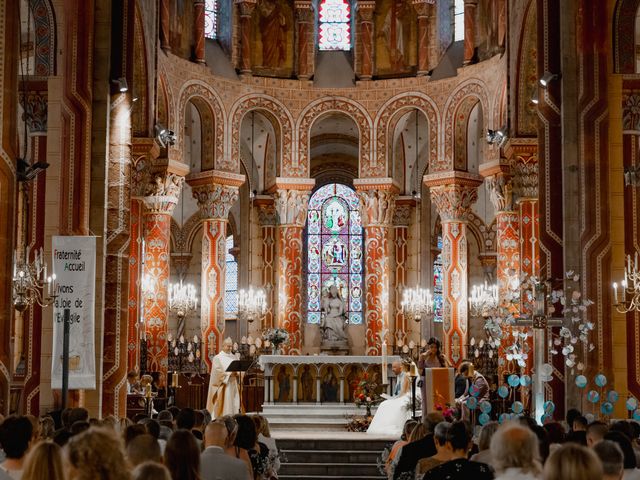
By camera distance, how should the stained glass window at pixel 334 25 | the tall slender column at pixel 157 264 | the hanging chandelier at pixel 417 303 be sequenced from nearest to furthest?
the tall slender column at pixel 157 264 < the hanging chandelier at pixel 417 303 < the stained glass window at pixel 334 25

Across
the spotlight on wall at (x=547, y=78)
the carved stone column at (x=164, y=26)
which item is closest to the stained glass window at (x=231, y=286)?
the carved stone column at (x=164, y=26)

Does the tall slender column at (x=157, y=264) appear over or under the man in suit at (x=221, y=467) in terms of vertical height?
over

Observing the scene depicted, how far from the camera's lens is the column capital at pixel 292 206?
32281 millimetres

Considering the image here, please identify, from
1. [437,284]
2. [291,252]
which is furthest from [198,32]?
[437,284]

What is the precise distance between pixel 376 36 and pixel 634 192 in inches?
557

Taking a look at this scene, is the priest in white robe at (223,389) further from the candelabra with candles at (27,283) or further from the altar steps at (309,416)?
the candelabra with candles at (27,283)

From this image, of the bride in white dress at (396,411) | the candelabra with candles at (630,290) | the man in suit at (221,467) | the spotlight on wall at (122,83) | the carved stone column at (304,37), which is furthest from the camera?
the carved stone column at (304,37)

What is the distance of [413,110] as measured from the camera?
3312cm

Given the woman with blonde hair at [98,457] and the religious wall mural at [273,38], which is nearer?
the woman with blonde hair at [98,457]

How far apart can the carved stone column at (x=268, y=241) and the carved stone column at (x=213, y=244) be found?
436 centimetres

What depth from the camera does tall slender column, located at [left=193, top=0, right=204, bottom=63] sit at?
31.2 meters

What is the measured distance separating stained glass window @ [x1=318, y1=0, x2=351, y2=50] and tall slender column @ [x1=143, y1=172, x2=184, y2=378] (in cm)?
694

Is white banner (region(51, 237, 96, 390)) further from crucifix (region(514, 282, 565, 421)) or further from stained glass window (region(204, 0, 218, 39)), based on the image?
stained glass window (region(204, 0, 218, 39))

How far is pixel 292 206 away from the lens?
32.3m
